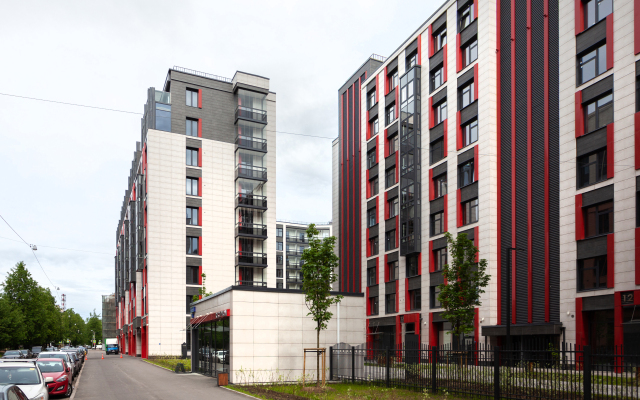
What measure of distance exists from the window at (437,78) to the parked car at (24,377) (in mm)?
37136

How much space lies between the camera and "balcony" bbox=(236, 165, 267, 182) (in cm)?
6906

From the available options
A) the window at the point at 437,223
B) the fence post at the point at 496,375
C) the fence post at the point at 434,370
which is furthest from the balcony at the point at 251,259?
the fence post at the point at 496,375

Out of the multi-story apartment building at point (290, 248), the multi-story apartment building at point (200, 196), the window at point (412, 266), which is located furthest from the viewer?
the multi-story apartment building at point (290, 248)

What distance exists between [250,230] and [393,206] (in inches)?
859

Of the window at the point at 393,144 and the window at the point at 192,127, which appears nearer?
the window at the point at 393,144

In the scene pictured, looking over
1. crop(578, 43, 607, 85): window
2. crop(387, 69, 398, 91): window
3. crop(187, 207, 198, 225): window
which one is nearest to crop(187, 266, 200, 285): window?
crop(187, 207, 198, 225): window

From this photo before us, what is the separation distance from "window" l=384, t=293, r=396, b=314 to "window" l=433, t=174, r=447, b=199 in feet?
35.0

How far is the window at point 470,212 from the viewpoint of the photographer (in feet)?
134

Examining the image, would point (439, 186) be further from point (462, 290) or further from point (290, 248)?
point (290, 248)

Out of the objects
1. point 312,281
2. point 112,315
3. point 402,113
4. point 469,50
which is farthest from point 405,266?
point 112,315

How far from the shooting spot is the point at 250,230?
68.4 m

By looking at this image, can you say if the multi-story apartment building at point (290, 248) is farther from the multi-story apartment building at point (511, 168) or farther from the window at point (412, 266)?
the window at point (412, 266)

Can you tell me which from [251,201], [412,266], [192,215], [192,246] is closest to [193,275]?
[192,246]

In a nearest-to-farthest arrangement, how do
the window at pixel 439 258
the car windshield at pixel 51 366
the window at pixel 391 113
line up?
1. the car windshield at pixel 51 366
2. the window at pixel 439 258
3. the window at pixel 391 113
